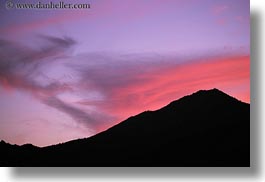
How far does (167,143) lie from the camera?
4203 mm

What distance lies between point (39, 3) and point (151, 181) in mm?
2033

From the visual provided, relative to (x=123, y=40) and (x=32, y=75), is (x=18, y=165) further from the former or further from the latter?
(x=123, y=40)

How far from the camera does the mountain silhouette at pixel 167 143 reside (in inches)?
163

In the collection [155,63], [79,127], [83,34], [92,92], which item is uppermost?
[83,34]

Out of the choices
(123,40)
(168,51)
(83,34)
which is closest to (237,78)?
(168,51)

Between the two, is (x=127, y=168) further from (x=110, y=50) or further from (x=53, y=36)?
(x=53, y=36)

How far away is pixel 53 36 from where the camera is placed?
4246 mm

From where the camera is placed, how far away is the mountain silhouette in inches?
163

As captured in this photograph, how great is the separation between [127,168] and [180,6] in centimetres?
166

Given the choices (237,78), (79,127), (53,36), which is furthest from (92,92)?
(237,78)

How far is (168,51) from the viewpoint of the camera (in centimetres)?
423

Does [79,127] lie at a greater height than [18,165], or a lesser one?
greater

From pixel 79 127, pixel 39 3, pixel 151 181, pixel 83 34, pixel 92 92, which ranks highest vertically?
pixel 39 3

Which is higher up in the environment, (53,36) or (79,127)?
(53,36)
